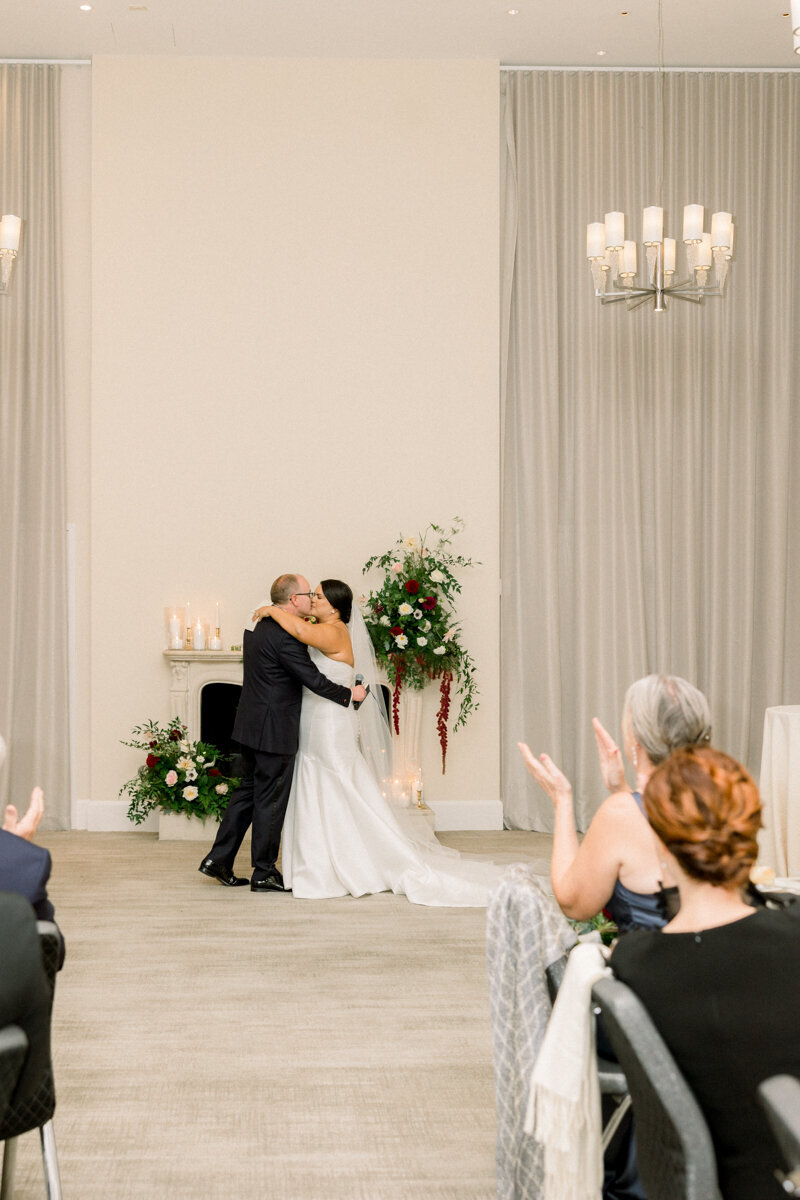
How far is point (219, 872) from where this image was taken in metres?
6.15

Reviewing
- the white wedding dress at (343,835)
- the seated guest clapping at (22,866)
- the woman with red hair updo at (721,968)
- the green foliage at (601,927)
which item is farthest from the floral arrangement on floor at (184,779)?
the woman with red hair updo at (721,968)

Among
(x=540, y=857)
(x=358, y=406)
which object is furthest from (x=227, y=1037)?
(x=358, y=406)

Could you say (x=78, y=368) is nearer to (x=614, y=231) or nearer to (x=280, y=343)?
(x=280, y=343)

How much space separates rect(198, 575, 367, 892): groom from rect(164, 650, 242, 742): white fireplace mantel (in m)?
1.43

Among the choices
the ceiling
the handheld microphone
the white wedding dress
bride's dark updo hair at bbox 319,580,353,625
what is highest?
the ceiling

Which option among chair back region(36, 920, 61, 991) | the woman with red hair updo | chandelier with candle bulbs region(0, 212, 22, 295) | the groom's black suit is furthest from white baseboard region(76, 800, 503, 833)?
the woman with red hair updo

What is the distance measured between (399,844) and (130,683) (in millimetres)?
2551

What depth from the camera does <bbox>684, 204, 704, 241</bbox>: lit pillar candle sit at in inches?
229

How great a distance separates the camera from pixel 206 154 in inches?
307

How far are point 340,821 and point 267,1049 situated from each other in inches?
87.8

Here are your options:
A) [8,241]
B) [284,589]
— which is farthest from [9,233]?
[284,589]

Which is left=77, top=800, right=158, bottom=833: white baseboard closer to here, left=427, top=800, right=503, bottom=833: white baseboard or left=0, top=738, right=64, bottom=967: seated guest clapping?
left=427, top=800, right=503, bottom=833: white baseboard

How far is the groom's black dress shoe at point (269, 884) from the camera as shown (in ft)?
20.0

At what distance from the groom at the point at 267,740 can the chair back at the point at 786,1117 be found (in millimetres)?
4569
